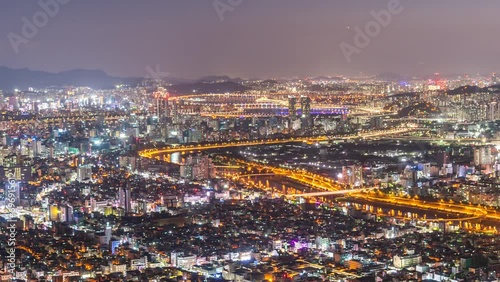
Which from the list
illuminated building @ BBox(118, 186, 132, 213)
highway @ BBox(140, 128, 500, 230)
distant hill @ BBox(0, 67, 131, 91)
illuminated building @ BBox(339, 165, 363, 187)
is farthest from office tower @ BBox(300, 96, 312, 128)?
distant hill @ BBox(0, 67, 131, 91)

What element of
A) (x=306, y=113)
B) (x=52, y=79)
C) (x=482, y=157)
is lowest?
(x=482, y=157)

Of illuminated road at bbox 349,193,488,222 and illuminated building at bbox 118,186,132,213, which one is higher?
illuminated building at bbox 118,186,132,213

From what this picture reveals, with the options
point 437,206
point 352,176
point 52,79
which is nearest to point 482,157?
point 352,176

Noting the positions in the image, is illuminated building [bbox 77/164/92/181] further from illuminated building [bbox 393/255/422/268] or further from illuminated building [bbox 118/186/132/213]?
illuminated building [bbox 393/255/422/268]

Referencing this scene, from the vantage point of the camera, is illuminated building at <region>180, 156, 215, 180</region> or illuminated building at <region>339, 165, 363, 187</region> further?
illuminated building at <region>180, 156, 215, 180</region>

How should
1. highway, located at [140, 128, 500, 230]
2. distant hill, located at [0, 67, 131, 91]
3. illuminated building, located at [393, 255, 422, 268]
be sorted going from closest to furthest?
illuminated building, located at [393, 255, 422, 268] → highway, located at [140, 128, 500, 230] → distant hill, located at [0, 67, 131, 91]

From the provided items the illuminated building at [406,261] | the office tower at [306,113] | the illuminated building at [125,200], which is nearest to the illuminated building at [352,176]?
the illuminated building at [125,200]

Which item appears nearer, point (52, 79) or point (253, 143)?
point (253, 143)

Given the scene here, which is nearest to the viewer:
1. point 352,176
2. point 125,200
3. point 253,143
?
point 125,200

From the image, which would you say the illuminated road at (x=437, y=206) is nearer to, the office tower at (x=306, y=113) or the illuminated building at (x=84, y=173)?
Result: the illuminated building at (x=84, y=173)

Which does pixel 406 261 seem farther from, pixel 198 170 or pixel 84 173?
pixel 84 173
